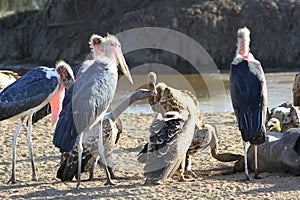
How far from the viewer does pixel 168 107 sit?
10344mm

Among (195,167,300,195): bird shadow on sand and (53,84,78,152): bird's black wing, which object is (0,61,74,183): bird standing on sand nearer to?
(53,84,78,152): bird's black wing

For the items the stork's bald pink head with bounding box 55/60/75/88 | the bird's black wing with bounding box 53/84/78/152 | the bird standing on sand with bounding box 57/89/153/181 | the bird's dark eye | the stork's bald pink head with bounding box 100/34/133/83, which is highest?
the bird's dark eye

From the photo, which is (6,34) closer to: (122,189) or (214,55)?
(214,55)

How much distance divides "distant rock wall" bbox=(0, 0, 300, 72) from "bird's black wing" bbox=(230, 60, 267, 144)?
18.2m

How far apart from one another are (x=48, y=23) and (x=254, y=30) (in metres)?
8.88

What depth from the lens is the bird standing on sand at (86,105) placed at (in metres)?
7.88

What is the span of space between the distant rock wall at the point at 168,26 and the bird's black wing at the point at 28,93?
60.2 feet

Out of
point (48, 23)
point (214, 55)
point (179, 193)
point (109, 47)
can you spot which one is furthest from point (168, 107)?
point (48, 23)

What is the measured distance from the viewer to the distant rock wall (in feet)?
90.4

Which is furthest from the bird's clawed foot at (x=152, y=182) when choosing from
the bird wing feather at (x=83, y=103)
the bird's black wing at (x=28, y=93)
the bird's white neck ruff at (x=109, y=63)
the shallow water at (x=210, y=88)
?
→ the shallow water at (x=210, y=88)

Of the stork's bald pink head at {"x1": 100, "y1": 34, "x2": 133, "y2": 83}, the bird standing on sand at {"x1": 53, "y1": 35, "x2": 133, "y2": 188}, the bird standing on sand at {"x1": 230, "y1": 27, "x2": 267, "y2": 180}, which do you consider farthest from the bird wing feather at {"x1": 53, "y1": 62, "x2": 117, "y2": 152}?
the bird standing on sand at {"x1": 230, "y1": 27, "x2": 267, "y2": 180}

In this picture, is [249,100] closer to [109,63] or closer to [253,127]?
[253,127]

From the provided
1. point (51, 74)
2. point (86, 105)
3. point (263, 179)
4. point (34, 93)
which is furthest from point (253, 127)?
point (34, 93)

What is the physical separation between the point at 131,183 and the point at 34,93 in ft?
5.12
